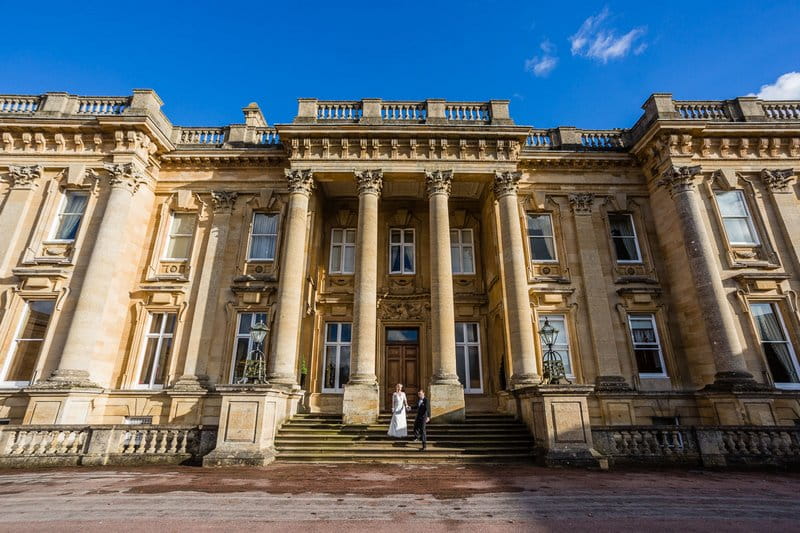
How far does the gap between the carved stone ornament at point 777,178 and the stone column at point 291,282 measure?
17.2 m

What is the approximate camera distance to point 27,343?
1277 centimetres

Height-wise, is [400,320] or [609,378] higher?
[400,320]

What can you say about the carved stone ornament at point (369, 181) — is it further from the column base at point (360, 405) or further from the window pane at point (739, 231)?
the window pane at point (739, 231)

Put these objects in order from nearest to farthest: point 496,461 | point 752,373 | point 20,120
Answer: point 496,461 → point 752,373 → point 20,120

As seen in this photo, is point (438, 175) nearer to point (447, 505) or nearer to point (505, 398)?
point (505, 398)

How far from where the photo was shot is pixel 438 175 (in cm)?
1430

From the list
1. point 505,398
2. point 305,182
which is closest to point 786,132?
point 505,398

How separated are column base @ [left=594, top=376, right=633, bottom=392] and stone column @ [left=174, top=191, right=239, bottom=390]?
13263 millimetres

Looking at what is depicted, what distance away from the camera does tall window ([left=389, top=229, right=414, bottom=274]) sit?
54.1 feet

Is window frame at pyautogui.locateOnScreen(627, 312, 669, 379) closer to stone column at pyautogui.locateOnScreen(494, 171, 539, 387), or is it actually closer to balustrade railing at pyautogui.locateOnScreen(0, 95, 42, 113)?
stone column at pyautogui.locateOnScreen(494, 171, 539, 387)

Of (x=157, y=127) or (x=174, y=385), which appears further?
(x=157, y=127)

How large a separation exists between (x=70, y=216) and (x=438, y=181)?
1370cm

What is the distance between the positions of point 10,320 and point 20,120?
24.2 ft

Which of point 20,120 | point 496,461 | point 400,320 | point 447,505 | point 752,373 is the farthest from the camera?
point 400,320
